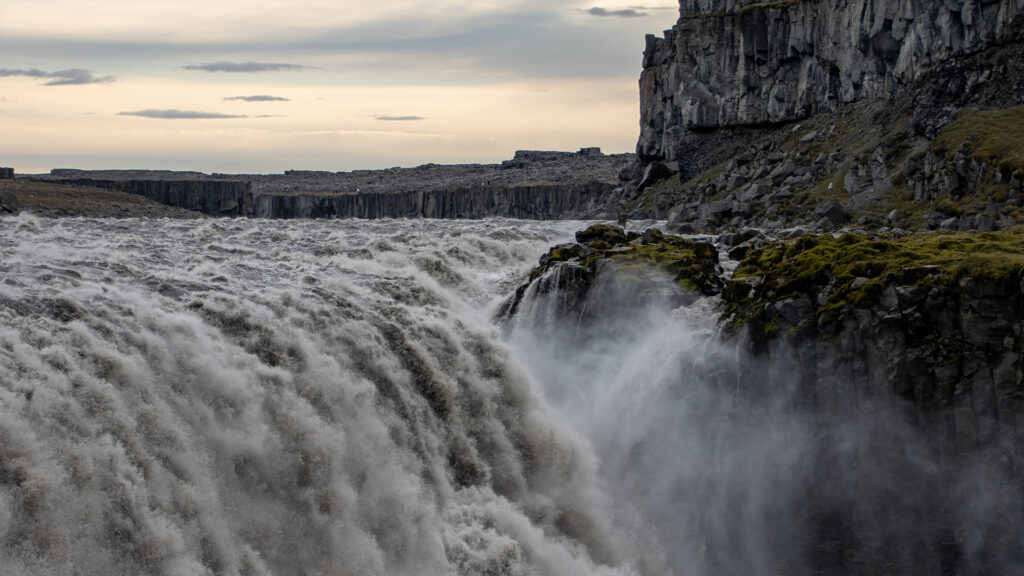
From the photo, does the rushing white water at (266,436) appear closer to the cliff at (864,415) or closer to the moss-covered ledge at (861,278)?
the cliff at (864,415)

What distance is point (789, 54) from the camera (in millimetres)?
102688

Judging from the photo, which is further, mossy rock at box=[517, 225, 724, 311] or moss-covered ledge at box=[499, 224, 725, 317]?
mossy rock at box=[517, 225, 724, 311]

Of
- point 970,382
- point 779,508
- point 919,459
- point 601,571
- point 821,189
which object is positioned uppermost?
point 821,189

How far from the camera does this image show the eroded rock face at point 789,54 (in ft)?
243

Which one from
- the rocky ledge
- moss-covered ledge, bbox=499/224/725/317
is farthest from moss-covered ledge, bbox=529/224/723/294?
the rocky ledge

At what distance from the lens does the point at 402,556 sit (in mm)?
26203

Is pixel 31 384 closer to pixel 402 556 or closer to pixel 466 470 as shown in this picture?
pixel 402 556

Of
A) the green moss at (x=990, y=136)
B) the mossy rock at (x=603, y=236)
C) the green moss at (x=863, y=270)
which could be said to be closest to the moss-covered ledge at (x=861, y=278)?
the green moss at (x=863, y=270)

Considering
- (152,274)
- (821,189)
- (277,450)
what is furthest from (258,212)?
(277,450)

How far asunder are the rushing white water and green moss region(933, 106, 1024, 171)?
33821 mm

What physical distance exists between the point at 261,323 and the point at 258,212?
5475 inches

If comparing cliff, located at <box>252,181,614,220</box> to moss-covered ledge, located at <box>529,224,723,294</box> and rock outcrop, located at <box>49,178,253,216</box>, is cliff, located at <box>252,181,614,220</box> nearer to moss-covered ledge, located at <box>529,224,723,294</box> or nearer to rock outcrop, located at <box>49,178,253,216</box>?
rock outcrop, located at <box>49,178,253,216</box>

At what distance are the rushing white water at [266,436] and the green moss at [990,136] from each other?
33.8m

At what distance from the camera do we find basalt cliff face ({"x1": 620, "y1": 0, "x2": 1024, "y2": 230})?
6172cm
